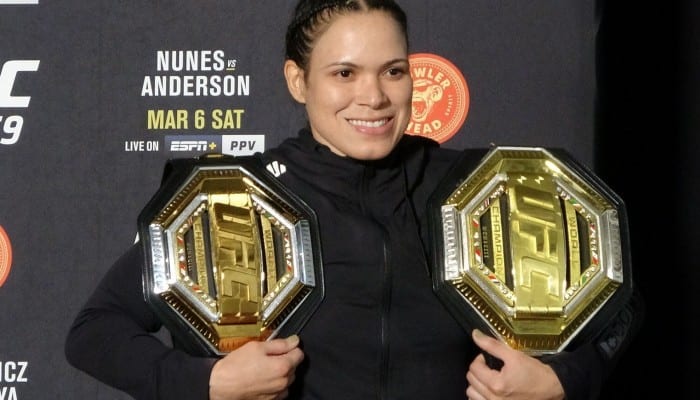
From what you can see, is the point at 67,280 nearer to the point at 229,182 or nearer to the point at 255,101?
the point at 255,101

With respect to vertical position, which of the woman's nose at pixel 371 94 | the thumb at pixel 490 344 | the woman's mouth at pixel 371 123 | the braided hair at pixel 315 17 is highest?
the braided hair at pixel 315 17

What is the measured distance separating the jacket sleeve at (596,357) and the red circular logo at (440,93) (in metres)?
1.01

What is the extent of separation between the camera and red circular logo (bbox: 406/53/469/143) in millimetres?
2250

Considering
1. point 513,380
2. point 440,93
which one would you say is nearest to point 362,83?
point 513,380

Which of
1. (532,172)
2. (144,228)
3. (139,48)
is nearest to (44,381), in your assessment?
(139,48)

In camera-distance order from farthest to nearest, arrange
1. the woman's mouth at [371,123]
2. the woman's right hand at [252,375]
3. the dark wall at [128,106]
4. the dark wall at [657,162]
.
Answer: the dark wall at [128,106], the dark wall at [657,162], the woman's mouth at [371,123], the woman's right hand at [252,375]

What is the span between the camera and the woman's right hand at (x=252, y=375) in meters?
1.12

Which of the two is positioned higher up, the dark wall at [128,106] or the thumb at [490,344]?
the dark wall at [128,106]

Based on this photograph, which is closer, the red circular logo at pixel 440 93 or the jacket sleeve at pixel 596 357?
the jacket sleeve at pixel 596 357

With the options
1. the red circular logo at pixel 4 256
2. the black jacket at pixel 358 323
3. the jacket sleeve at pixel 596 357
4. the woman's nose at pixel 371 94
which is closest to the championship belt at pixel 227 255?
the black jacket at pixel 358 323

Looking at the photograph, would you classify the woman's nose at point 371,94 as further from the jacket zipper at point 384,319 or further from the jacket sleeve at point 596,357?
the jacket sleeve at point 596,357

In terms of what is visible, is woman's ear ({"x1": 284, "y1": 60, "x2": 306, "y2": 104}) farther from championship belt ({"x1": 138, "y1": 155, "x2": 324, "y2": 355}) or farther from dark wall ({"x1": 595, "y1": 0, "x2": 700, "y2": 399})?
dark wall ({"x1": 595, "y1": 0, "x2": 700, "y2": 399})

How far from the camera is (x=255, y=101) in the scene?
225cm

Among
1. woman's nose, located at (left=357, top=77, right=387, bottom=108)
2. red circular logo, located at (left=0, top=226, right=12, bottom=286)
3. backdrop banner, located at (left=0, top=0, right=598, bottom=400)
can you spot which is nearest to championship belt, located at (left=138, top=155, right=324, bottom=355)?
woman's nose, located at (left=357, top=77, right=387, bottom=108)
